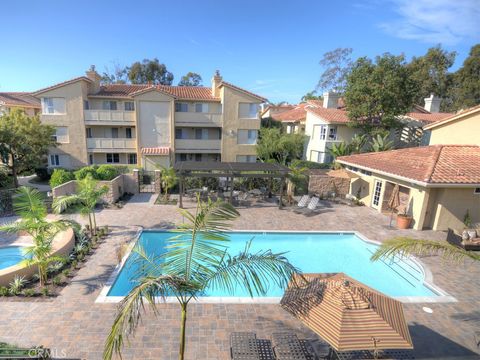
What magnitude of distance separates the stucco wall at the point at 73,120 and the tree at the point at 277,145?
1938 cm

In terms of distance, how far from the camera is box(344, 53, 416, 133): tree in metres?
27.1

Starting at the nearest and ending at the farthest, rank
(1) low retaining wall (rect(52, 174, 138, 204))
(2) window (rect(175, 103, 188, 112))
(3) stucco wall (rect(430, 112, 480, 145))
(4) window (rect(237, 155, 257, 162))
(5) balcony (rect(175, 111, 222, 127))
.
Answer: (1) low retaining wall (rect(52, 174, 138, 204)) < (3) stucco wall (rect(430, 112, 480, 145)) < (5) balcony (rect(175, 111, 222, 127)) < (2) window (rect(175, 103, 188, 112)) < (4) window (rect(237, 155, 257, 162))

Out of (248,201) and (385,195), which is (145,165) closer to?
(248,201)

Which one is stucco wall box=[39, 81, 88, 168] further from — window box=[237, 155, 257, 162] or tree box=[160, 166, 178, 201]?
window box=[237, 155, 257, 162]

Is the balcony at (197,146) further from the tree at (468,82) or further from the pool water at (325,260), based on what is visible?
the tree at (468,82)

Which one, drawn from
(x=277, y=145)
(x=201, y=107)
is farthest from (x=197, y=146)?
(x=277, y=145)

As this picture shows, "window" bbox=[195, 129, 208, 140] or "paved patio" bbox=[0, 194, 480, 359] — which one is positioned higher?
"window" bbox=[195, 129, 208, 140]

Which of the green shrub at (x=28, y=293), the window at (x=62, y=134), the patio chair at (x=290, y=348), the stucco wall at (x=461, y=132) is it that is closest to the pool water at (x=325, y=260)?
the green shrub at (x=28, y=293)

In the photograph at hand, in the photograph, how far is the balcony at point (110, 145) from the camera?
2944cm

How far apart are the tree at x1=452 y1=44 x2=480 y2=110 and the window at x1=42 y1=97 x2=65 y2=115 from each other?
63.2 meters

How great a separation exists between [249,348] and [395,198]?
52.6 ft

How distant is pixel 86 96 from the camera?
29156mm

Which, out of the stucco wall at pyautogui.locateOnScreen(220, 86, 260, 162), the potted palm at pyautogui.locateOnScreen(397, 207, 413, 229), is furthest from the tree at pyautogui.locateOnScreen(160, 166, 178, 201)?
the potted palm at pyautogui.locateOnScreen(397, 207, 413, 229)

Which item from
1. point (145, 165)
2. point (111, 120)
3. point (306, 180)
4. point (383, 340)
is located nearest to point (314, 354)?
point (383, 340)
